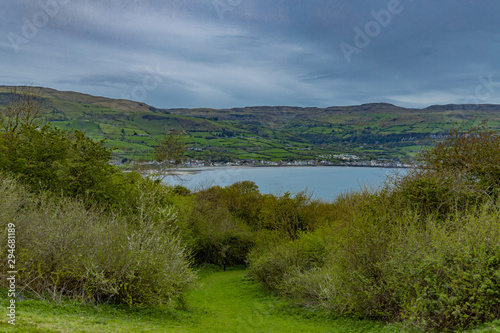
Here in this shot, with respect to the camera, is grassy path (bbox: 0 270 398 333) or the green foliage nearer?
grassy path (bbox: 0 270 398 333)

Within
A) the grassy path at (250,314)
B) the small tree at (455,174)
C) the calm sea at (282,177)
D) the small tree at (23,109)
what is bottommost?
the grassy path at (250,314)

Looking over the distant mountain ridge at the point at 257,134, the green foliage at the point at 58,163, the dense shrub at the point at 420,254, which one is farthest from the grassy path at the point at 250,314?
the distant mountain ridge at the point at 257,134

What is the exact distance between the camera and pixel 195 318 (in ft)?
41.9

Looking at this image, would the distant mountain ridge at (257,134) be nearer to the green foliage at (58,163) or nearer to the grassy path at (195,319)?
the green foliage at (58,163)

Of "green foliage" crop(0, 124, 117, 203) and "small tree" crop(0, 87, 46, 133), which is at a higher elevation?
"small tree" crop(0, 87, 46, 133)

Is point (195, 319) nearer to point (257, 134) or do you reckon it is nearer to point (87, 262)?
point (87, 262)

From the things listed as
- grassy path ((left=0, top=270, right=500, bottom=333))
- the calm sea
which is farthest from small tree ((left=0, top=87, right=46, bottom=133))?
the calm sea

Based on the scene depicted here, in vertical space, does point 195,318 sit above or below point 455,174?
below

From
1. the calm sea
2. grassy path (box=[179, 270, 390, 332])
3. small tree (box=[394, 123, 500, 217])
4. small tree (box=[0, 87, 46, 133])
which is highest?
small tree (box=[0, 87, 46, 133])

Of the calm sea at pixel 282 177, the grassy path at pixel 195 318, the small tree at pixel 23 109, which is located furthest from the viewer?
the calm sea at pixel 282 177

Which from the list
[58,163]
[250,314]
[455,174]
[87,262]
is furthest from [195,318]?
[455,174]

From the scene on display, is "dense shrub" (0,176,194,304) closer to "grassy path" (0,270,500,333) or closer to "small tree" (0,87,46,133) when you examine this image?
"grassy path" (0,270,500,333)

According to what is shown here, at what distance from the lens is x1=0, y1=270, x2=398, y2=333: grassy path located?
801cm

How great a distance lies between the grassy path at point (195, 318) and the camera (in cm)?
801
